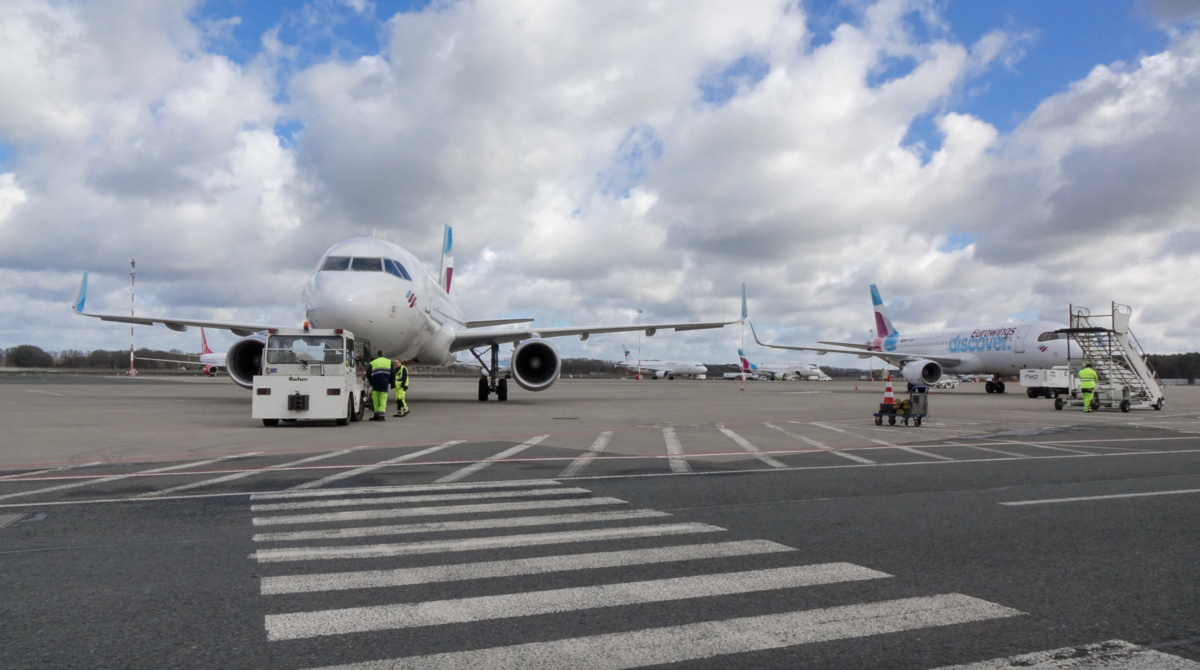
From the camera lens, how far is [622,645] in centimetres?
329

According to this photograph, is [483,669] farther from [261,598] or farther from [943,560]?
[943,560]

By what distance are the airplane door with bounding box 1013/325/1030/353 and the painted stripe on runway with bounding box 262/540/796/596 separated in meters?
32.5

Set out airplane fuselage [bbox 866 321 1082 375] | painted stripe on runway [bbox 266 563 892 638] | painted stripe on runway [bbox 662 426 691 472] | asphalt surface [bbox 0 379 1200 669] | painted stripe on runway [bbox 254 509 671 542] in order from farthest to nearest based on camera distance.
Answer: airplane fuselage [bbox 866 321 1082 375] → painted stripe on runway [bbox 662 426 691 472] → painted stripe on runway [bbox 254 509 671 542] → painted stripe on runway [bbox 266 563 892 638] → asphalt surface [bbox 0 379 1200 669]

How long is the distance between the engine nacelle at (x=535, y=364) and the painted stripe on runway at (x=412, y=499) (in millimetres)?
14163

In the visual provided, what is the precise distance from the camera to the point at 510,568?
4539 millimetres

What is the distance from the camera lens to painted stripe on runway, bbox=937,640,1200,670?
3.07 metres

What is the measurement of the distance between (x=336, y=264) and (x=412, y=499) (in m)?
12.0

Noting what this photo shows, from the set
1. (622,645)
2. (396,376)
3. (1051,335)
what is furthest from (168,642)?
(1051,335)

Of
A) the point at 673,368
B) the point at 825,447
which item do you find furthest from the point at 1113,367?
the point at 673,368

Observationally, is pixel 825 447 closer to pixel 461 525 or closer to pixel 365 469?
pixel 365 469

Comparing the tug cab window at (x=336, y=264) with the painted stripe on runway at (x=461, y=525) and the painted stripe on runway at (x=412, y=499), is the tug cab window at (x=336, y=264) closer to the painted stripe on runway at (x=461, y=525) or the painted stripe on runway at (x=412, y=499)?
the painted stripe on runway at (x=412, y=499)

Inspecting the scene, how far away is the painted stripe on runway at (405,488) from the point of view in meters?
7.20

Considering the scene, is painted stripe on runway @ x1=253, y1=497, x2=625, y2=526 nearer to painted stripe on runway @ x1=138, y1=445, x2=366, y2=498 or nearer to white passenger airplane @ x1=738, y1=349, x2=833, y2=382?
painted stripe on runway @ x1=138, y1=445, x2=366, y2=498

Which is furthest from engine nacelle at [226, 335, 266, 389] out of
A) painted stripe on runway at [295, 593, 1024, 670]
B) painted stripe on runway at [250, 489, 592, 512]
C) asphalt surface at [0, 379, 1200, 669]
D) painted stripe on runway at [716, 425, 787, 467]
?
painted stripe on runway at [295, 593, 1024, 670]
